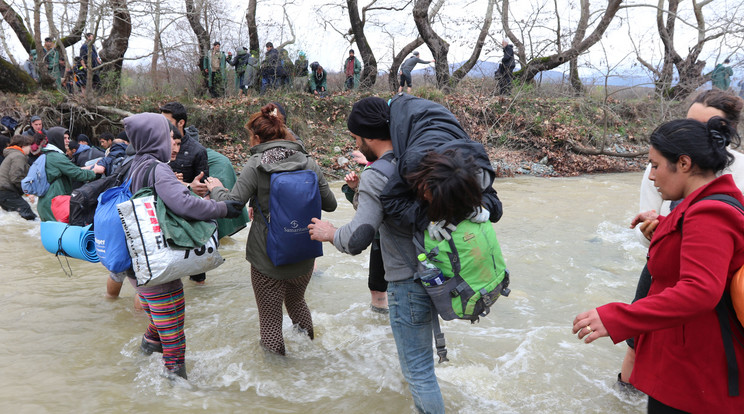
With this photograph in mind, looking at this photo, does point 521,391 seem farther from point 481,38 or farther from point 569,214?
point 481,38

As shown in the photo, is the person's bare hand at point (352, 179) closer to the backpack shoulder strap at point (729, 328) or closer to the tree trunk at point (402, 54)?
the backpack shoulder strap at point (729, 328)

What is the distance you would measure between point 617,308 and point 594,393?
6.51 ft

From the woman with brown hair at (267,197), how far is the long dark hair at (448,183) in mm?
1353

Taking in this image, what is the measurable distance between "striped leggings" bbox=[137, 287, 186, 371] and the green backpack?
1.84 meters

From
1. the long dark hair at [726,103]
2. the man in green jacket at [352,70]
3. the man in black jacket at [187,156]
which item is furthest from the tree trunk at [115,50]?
the long dark hair at [726,103]

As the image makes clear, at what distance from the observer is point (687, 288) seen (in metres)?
1.72

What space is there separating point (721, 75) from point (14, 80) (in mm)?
20800

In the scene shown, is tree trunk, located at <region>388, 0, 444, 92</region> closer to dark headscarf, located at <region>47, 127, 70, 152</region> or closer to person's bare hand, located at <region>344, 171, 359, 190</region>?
dark headscarf, located at <region>47, 127, 70, 152</region>

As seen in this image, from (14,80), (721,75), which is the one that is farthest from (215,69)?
(721,75)

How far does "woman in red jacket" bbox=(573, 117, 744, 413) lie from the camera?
172 centimetres

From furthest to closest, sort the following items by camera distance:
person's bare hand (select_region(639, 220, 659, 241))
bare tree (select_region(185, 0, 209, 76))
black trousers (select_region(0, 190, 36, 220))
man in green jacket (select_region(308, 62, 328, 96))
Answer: man in green jacket (select_region(308, 62, 328, 96)) < bare tree (select_region(185, 0, 209, 76)) < black trousers (select_region(0, 190, 36, 220)) < person's bare hand (select_region(639, 220, 659, 241))

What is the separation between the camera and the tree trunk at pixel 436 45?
18200mm

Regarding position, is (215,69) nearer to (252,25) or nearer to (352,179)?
(252,25)

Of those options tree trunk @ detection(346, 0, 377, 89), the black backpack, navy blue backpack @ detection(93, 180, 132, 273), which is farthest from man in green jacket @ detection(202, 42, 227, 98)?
navy blue backpack @ detection(93, 180, 132, 273)
